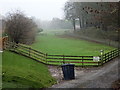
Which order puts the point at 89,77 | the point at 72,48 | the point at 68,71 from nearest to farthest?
the point at 68,71, the point at 89,77, the point at 72,48

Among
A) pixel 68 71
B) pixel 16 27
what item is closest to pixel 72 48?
pixel 16 27

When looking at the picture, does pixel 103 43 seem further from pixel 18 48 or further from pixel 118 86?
pixel 118 86

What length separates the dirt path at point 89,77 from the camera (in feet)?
43.4

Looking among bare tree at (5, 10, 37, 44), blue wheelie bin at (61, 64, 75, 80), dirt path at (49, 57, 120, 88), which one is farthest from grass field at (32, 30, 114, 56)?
blue wheelie bin at (61, 64, 75, 80)

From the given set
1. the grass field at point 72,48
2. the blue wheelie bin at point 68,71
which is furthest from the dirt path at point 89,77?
the grass field at point 72,48

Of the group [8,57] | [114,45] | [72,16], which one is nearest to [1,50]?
[8,57]

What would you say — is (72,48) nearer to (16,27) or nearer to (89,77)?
(16,27)

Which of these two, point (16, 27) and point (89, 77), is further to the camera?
point (16, 27)

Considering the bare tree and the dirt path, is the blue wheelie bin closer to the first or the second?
the dirt path

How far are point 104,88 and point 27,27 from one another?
24751 mm

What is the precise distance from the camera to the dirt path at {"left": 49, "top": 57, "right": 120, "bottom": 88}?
13.2 metres

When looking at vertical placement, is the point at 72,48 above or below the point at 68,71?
below

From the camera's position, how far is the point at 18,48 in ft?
73.6

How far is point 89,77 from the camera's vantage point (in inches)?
607
